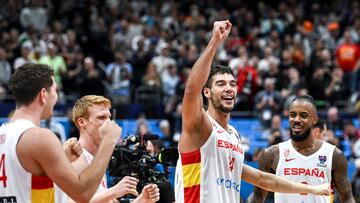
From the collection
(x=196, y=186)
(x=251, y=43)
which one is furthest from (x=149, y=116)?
(x=196, y=186)

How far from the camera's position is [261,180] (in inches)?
306

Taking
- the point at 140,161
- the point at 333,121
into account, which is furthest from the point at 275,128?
the point at 140,161

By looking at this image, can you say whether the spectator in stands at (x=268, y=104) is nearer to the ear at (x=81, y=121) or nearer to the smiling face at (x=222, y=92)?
the smiling face at (x=222, y=92)

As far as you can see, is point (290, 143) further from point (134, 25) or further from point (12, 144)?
point (134, 25)

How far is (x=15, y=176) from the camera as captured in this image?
5.51 metres

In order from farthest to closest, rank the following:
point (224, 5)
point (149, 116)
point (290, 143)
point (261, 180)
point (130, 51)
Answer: point (224, 5)
point (130, 51)
point (149, 116)
point (290, 143)
point (261, 180)

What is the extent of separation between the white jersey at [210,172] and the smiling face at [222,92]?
0.20m

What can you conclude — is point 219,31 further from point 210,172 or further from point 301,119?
point 301,119

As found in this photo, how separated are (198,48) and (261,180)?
15.0 meters

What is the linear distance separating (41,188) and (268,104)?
1394 cm

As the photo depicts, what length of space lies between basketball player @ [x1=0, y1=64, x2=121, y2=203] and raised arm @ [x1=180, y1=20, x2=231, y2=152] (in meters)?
1.13

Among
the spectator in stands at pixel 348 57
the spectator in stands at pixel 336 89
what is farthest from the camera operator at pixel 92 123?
the spectator in stands at pixel 348 57

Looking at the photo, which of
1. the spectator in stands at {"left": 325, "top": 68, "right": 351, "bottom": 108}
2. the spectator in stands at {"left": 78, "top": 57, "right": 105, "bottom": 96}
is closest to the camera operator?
the spectator in stands at {"left": 78, "top": 57, "right": 105, "bottom": 96}

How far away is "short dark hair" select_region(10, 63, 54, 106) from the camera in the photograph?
5531 millimetres
